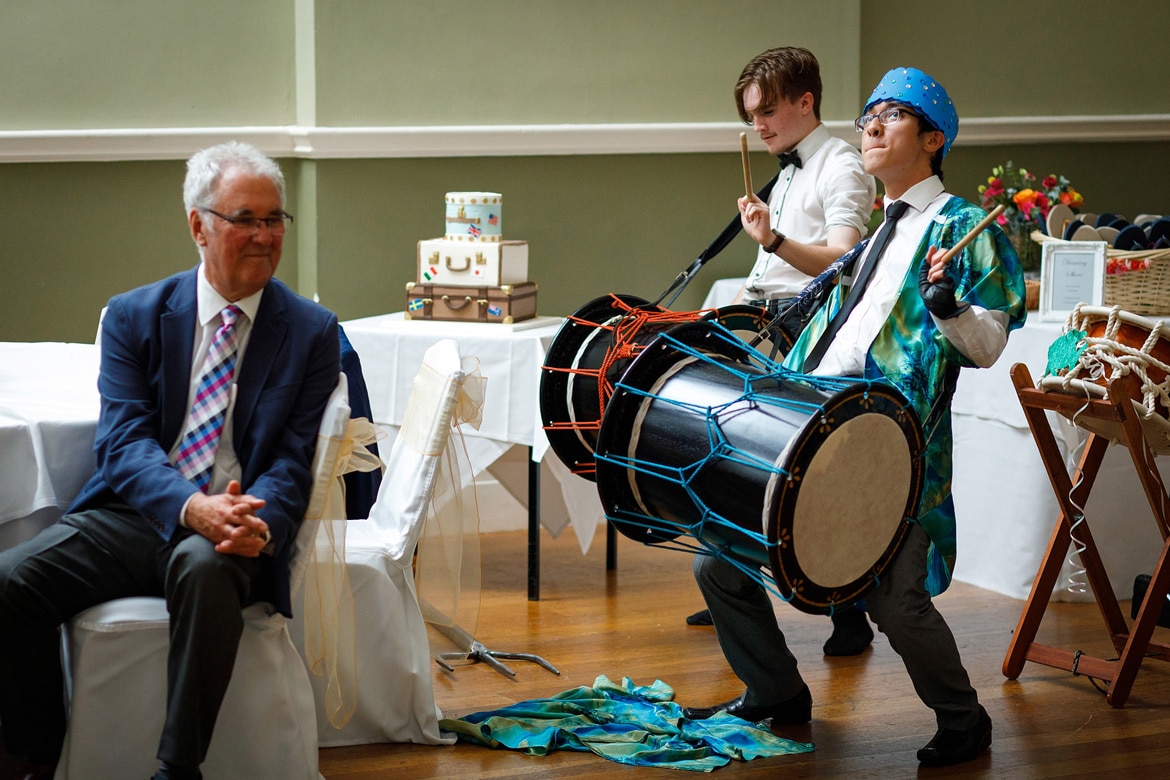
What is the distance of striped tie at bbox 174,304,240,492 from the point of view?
2254 mm

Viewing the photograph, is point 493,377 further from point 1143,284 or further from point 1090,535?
point 1143,284

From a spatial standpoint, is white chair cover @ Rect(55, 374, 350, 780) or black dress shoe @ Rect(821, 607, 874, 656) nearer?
white chair cover @ Rect(55, 374, 350, 780)

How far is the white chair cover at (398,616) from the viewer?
102 inches

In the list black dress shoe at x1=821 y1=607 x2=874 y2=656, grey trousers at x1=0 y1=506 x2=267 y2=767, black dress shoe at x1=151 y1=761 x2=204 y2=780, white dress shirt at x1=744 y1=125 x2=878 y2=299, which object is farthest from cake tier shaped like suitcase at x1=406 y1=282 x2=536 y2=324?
black dress shoe at x1=151 y1=761 x2=204 y2=780

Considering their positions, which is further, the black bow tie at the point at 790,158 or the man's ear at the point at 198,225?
the black bow tie at the point at 790,158

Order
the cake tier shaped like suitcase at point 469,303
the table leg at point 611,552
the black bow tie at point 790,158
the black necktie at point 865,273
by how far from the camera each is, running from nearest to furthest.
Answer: the black necktie at point 865,273
the black bow tie at point 790,158
the cake tier shaped like suitcase at point 469,303
the table leg at point 611,552

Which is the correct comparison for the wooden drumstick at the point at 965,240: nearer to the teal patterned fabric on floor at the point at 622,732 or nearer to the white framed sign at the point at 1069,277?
the teal patterned fabric on floor at the point at 622,732

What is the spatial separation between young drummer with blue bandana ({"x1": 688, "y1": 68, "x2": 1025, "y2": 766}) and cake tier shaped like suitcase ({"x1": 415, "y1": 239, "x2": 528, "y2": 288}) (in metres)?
1.34

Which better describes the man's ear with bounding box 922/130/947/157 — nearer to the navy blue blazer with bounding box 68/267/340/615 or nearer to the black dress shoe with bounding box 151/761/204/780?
the navy blue blazer with bounding box 68/267/340/615

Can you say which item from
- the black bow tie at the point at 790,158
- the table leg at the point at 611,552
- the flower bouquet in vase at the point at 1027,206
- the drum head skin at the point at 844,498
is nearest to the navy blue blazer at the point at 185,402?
the drum head skin at the point at 844,498

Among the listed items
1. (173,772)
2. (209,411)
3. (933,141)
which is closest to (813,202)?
(933,141)

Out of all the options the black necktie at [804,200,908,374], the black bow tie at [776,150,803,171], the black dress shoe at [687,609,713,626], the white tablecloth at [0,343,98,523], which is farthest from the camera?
the black dress shoe at [687,609,713,626]

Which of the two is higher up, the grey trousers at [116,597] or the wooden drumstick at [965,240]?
the wooden drumstick at [965,240]

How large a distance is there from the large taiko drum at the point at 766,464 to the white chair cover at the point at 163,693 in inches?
22.1
